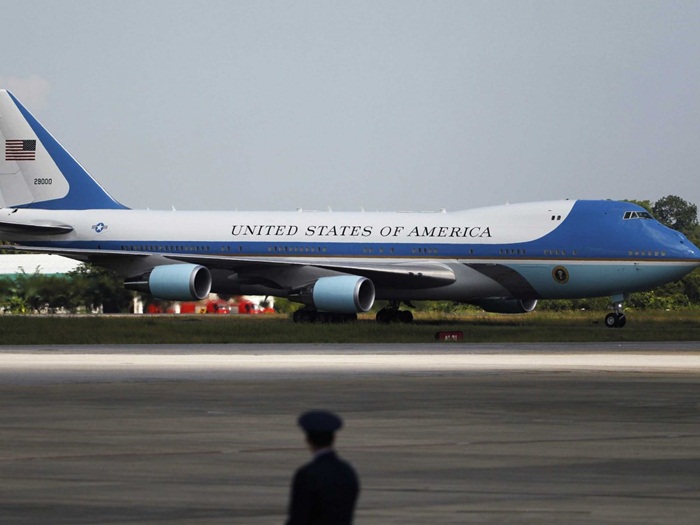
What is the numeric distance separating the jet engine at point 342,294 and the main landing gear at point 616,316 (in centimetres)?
968

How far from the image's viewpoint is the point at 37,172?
73.1 metres

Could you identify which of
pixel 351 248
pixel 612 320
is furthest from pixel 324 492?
pixel 351 248

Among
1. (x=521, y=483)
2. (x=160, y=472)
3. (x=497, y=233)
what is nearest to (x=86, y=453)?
(x=160, y=472)

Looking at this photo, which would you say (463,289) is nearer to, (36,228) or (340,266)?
(340,266)

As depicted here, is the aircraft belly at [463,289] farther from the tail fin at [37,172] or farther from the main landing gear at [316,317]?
the tail fin at [37,172]

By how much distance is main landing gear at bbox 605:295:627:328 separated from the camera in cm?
6141

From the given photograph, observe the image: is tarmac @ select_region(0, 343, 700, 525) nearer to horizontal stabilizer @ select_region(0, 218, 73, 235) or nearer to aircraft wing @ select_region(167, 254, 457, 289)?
aircraft wing @ select_region(167, 254, 457, 289)

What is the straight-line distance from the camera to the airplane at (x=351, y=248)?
201 feet

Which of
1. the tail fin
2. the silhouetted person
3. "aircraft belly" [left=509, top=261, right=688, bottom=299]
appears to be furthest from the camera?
the tail fin

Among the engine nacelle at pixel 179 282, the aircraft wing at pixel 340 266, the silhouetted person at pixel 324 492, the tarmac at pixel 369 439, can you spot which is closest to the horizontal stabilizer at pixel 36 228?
the aircraft wing at pixel 340 266

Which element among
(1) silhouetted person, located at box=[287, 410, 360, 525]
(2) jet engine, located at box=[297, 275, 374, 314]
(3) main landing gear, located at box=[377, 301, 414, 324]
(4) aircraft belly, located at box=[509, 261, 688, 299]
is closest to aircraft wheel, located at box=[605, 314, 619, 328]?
(4) aircraft belly, located at box=[509, 261, 688, 299]

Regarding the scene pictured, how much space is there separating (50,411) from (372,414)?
517cm

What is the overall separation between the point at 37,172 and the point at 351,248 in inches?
675

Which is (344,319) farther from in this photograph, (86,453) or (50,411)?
(86,453)
